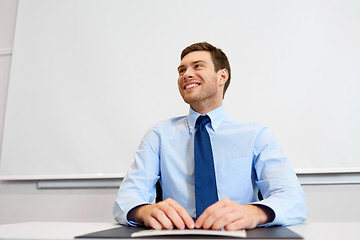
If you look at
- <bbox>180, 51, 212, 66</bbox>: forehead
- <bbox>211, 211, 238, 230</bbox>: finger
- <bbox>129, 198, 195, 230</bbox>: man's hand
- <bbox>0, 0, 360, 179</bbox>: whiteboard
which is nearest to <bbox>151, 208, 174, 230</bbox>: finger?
<bbox>129, 198, 195, 230</bbox>: man's hand

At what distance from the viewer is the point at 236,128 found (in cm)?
125

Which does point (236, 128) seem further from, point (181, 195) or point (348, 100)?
point (348, 100)

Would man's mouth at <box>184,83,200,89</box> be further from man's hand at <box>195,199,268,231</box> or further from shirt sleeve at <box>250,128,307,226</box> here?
man's hand at <box>195,199,268,231</box>

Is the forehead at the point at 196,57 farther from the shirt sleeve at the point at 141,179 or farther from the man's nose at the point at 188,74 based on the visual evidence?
the shirt sleeve at the point at 141,179

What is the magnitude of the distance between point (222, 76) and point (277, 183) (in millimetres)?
575

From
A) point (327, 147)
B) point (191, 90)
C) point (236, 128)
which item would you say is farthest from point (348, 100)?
point (191, 90)

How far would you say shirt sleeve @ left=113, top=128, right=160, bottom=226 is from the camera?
1021mm

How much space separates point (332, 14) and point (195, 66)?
45.6 inches

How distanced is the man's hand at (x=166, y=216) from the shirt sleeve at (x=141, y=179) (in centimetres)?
16

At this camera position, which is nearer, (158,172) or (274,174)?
(274,174)

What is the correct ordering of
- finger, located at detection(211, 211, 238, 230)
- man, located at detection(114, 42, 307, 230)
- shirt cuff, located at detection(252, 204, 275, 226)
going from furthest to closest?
1. man, located at detection(114, 42, 307, 230)
2. shirt cuff, located at detection(252, 204, 275, 226)
3. finger, located at detection(211, 211, 238, 230)

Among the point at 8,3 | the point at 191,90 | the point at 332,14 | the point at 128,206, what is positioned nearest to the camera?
the point at 128,206

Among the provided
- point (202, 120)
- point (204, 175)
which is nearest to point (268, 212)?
point (204, 175)

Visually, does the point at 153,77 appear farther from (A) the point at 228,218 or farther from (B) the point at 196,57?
(A) the point at 228,218
